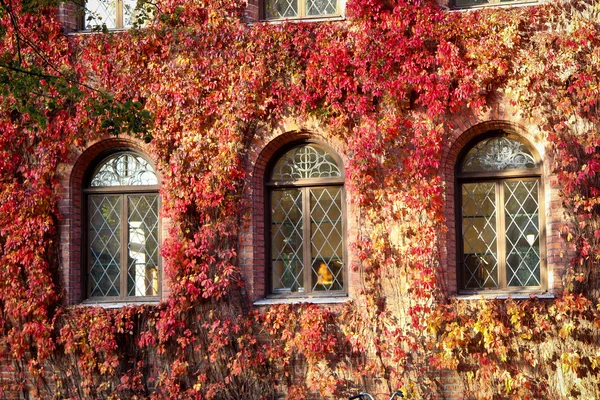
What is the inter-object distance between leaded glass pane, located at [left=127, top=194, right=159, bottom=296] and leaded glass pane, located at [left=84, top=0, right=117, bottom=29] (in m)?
2.43

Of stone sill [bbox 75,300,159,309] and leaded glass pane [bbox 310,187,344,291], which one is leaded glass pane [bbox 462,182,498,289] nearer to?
leaded glass pane [bbox 310,187,344,291]

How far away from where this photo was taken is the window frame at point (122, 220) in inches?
432

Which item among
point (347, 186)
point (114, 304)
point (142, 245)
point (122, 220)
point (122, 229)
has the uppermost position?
point (347, 186)

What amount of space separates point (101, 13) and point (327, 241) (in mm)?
4442

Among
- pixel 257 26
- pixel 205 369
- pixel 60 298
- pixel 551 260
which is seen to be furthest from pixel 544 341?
pixel 60 298

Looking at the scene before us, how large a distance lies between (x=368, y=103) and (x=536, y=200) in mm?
2400

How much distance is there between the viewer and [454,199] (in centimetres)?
1046

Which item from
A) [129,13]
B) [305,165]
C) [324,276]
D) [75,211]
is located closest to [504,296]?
[324,276]

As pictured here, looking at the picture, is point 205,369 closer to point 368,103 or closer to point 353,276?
point 353,276

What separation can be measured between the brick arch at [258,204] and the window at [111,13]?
2560 mm

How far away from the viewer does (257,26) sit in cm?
1077

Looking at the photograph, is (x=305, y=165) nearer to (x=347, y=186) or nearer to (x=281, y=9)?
(x=347, y=186)

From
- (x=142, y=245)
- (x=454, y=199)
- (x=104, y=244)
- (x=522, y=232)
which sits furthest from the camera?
(x=104, y=244)

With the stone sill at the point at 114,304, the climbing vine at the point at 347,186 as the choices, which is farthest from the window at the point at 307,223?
the stone sill at the point at 114,304
